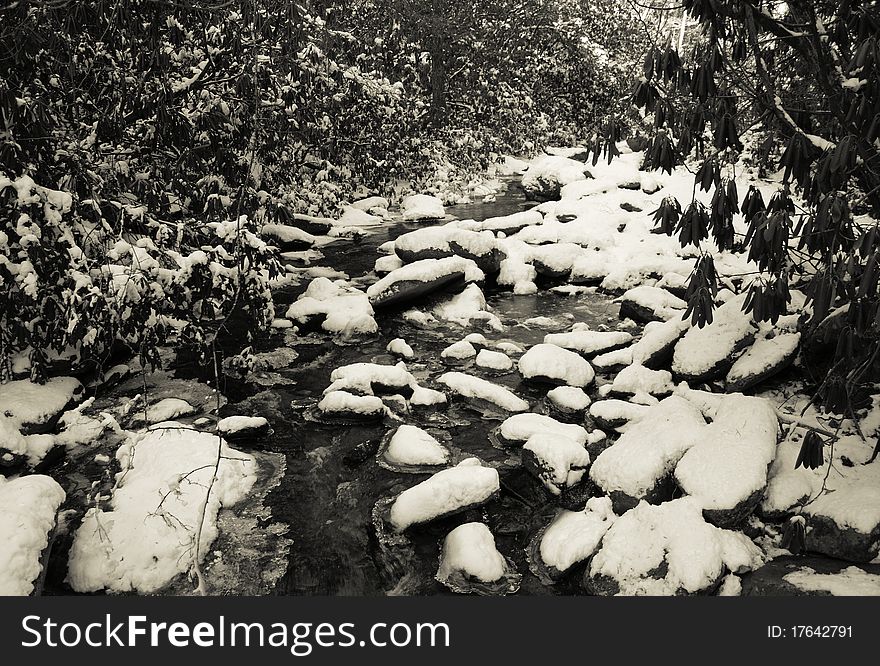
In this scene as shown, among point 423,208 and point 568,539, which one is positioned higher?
point 568,539

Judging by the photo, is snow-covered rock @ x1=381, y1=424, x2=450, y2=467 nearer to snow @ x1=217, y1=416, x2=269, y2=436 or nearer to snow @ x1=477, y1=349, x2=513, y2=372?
snow @ x1=217, y1=416, x2=269, y2=436

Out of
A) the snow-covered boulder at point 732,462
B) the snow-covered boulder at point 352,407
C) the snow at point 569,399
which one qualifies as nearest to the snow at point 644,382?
the snow at point 569,399

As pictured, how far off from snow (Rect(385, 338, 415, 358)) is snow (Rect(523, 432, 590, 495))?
2624mm

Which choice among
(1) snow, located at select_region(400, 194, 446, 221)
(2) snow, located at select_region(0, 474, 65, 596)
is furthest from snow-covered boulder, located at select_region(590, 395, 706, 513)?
(1) snow, located at select_region(400, 194, 446, 221)

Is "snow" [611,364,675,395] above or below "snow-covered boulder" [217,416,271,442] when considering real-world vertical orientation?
above

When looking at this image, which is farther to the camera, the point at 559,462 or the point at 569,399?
the point at 569,399

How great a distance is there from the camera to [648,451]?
4.68m

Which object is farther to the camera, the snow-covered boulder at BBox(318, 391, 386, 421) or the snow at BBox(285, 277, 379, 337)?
the snow at BBox(285, 277, 379, 337)

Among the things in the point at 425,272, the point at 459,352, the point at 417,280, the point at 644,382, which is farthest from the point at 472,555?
the point at 425,272

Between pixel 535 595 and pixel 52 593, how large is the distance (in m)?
2.79

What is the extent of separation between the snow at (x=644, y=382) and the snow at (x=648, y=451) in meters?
0.86

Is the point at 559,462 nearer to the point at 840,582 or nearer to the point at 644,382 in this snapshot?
the point at 644,382

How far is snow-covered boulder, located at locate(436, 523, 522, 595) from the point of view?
4020mm

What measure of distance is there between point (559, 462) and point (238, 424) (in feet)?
8.67
